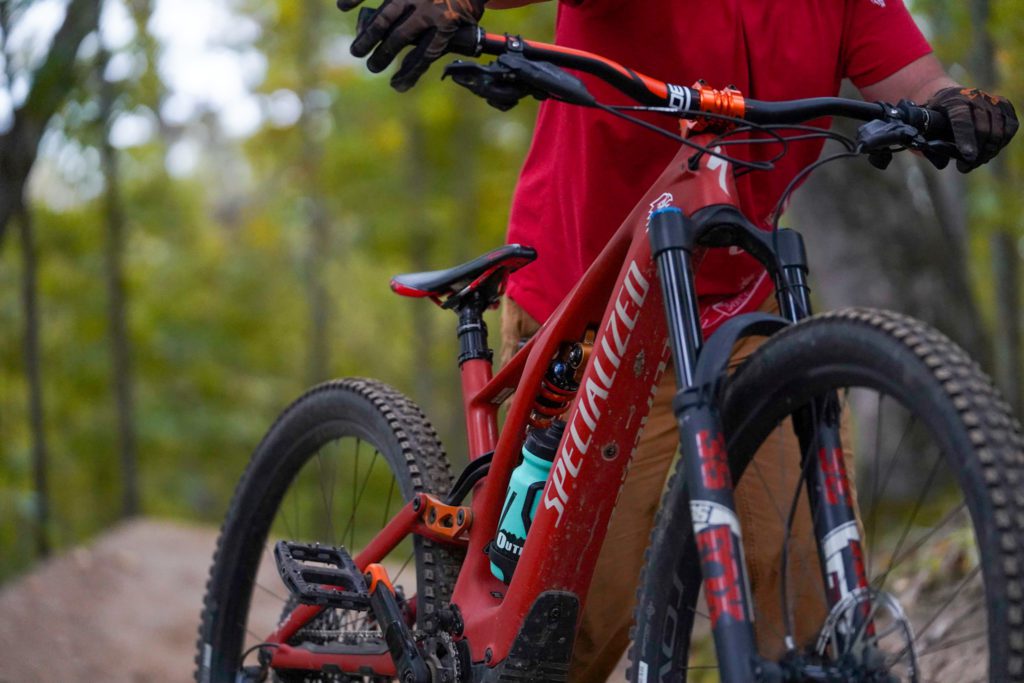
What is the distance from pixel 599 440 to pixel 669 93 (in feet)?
2.21

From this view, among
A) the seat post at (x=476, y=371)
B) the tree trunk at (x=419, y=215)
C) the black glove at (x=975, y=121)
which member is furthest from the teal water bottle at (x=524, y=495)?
the tree trunk at (x=419, y=215)

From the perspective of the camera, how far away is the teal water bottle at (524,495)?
2420mm

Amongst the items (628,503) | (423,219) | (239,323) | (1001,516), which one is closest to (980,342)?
(628,503)

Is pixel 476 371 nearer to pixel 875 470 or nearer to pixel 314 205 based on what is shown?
pixel 875 470

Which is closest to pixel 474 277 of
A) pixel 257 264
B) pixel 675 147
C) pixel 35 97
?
pixel 675 147

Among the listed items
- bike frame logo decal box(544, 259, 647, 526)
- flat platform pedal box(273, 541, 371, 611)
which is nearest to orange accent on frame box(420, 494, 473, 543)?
flat platform pedal box(273, 541, 371, 611)

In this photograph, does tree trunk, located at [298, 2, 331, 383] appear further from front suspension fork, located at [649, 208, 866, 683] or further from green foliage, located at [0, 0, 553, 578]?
front suspension fork, located at [649, 208, 866, 683]

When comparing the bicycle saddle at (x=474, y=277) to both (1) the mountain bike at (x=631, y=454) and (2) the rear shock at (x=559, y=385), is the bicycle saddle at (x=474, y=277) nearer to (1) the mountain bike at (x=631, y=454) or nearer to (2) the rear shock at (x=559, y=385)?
(1) the mountain bike at (x=631, y=454)

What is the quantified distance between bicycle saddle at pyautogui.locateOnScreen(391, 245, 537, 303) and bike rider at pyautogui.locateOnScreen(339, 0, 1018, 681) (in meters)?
0.13

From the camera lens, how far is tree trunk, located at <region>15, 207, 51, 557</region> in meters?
9.68

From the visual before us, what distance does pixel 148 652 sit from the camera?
20.8 feet

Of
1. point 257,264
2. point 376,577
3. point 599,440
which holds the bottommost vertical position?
point 376,577

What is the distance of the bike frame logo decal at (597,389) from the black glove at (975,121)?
2.06 ft

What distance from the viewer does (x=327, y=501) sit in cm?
319
